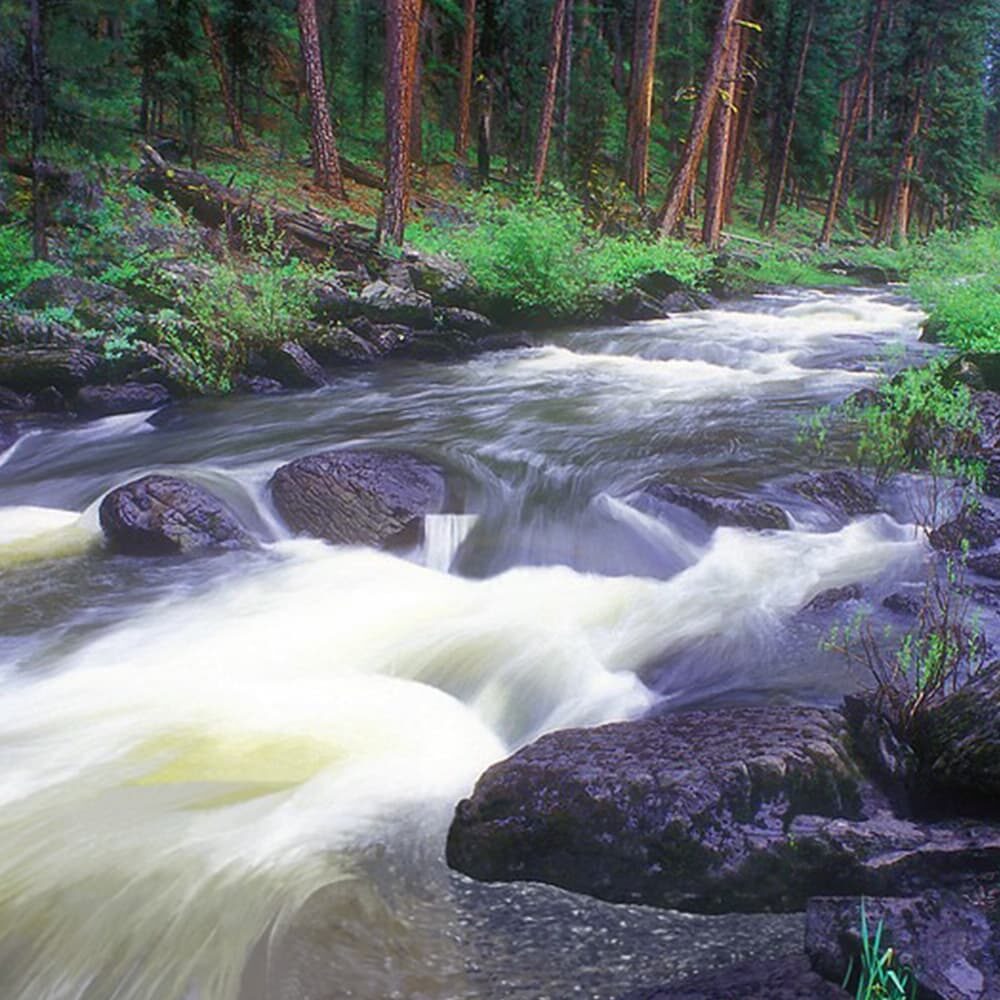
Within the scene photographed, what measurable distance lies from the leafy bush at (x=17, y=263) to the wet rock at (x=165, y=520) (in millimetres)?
5550

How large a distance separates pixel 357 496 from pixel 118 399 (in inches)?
192

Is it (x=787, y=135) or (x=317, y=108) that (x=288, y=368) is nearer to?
(x=317, y=108)

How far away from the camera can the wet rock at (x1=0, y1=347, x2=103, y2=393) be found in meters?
11.0

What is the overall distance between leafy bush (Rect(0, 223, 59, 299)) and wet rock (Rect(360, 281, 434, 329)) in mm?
4450

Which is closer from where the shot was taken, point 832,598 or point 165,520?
point 832,598

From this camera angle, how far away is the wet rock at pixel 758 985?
119 inches

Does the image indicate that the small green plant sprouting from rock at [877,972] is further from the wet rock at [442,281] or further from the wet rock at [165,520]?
the wet rock at [442,281]

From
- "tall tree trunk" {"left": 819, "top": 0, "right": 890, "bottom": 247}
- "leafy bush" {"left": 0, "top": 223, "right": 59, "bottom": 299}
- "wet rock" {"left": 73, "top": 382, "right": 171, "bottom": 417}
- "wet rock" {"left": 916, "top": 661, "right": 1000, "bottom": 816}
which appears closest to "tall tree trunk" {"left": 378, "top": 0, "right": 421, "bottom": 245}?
"leafy bush" {"left": 0, "top": 223, "right": 59, "bottom": 299}

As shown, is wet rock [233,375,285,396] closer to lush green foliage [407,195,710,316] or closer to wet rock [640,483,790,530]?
lush green foliage [407,195,710,316]

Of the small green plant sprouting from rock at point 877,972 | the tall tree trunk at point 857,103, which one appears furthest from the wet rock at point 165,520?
the tall tree trunk at point 857,103

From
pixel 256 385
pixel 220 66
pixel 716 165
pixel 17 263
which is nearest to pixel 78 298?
pixel 17 263

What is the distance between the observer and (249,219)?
1558 centimetres

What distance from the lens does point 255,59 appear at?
23703mm

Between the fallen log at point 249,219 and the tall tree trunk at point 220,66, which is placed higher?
the tall tree trunk at point 220,66
